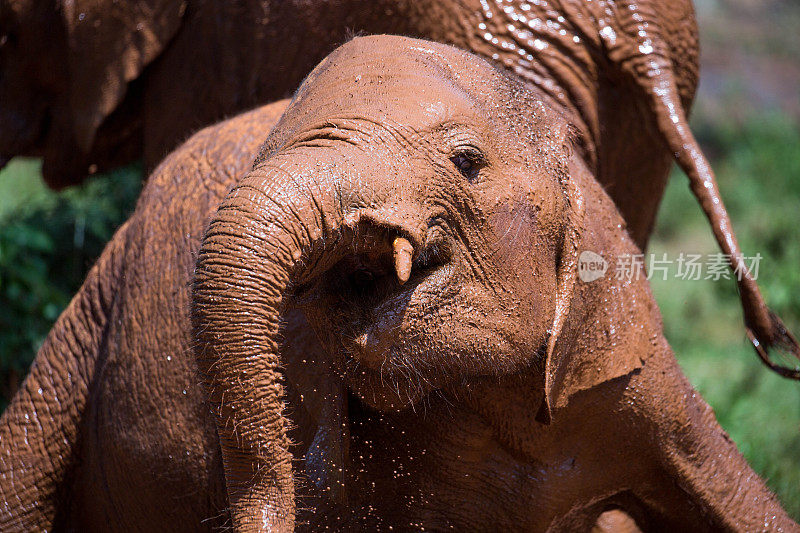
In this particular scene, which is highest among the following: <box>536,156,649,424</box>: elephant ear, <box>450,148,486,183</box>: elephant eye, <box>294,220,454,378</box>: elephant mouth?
<box>450,148,486,183</box>: elephant eye

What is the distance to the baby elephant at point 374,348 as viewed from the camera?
6.14 feet

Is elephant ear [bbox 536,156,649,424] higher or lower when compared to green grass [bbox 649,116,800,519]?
higher

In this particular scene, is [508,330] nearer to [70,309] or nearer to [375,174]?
[375,174]

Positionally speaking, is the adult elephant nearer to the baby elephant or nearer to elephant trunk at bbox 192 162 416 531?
the baby elephant

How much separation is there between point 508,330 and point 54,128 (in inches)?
107

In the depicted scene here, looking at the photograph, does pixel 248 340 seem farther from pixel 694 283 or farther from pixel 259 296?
pixel 694 283

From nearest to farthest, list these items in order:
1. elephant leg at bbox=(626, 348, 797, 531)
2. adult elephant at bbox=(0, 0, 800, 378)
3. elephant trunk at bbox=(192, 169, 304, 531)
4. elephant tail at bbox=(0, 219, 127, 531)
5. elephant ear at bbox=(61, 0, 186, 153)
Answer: elephant trunk at bbox=(192, 169, 304, 531)
elephant leg at bbox=(626, 348, 797, 531)
elephant tail at bbox=(0, 219, 127, 531)
adult elephant at bbox=(0, 0, 800, 378)
elephant ear at bbox=(61, 0, 186, 153)

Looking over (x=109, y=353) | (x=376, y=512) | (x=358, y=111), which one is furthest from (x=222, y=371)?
(x=109, y=353)

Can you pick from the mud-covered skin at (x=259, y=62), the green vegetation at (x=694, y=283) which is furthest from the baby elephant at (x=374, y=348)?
the green vegetation at (x=694, y=283)

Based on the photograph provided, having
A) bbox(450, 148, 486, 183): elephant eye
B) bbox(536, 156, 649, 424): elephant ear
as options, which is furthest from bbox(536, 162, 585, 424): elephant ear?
bbox(450, 148, 486, 183): elephant eye

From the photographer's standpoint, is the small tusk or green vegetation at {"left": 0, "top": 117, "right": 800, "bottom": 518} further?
green vegetation at {"left": 0, "top": 117, "right": 800, "bottom": 518}

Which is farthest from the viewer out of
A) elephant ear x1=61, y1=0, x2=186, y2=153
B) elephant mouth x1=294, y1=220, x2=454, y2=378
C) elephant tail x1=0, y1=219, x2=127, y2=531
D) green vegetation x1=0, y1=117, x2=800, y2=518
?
green vegetation x1=0, y1=117, x2=800, y2=518

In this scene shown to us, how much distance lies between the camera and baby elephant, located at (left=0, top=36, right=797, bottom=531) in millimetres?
1872

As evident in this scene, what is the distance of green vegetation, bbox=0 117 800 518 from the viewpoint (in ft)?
15.3
